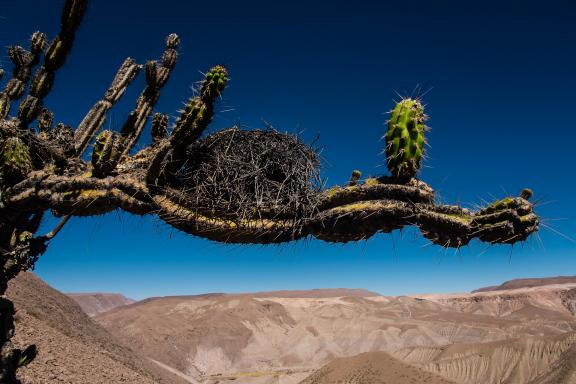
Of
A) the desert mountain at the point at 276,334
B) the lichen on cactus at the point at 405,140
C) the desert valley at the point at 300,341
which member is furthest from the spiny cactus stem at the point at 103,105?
the desert mountain at the point at 276,334

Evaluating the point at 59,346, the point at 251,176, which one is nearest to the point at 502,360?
the point at 59,346

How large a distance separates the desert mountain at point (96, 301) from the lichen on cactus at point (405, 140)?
552 ft

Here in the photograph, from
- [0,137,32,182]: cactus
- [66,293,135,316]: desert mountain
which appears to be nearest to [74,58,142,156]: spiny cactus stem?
[0,137,32,182]: cactus

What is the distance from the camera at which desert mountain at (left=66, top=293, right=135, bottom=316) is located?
6309 inches

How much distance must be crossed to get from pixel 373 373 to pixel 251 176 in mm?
28863

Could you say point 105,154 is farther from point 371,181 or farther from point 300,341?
point 300,341

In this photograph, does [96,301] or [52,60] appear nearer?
[52,60]

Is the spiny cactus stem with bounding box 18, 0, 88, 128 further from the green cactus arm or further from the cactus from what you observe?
the green cactus arm

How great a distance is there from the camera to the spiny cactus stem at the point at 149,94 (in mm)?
5219

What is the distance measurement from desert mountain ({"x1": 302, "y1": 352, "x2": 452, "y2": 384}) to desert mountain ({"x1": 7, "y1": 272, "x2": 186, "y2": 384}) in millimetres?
12774

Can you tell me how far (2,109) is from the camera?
5.74 m

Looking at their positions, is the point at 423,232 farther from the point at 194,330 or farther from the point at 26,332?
the point at 194,330

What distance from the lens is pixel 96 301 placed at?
562 ft

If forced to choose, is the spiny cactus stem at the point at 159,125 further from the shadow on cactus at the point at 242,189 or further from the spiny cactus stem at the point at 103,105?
the shadow on cactus at the point at 242,189
